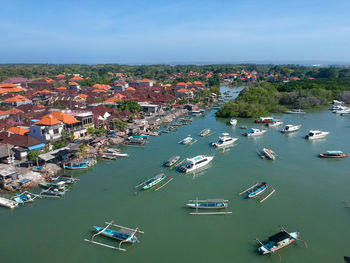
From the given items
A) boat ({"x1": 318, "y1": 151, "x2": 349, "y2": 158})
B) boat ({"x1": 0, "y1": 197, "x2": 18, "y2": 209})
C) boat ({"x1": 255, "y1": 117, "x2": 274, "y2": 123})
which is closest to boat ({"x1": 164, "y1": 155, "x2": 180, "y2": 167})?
boat ({"x1": 0, "y1": 197, "x2": 18, "y2": 209})

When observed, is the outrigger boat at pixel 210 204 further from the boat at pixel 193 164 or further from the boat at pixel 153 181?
the boat at pixel 193 164

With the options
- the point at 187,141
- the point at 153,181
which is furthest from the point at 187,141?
the point at 153,181

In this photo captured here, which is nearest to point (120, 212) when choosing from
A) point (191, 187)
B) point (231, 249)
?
point (191, 187)

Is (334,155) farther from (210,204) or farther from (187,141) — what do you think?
(210,204)

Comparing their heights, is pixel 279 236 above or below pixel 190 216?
above

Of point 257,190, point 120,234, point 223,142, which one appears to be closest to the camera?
point 120,234

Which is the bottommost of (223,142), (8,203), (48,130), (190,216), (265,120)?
(190,216)

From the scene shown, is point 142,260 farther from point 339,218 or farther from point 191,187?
point 339,218
